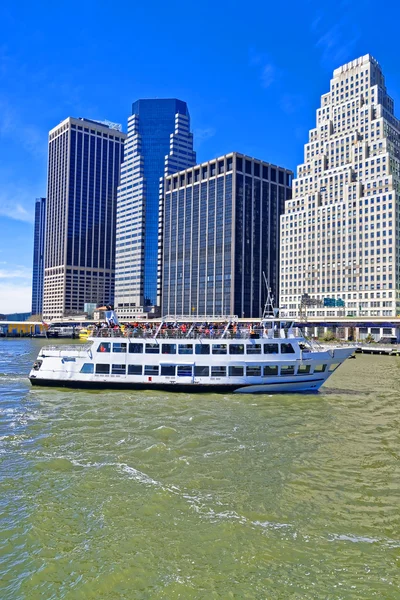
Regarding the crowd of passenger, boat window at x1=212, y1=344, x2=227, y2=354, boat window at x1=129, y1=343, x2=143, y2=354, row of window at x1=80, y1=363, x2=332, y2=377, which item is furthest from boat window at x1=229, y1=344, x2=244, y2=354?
boat window at x1=129, y1=343, x2=143, y2=354

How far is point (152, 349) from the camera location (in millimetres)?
42469

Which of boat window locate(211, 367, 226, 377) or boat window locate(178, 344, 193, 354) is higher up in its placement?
boat window locate(178, 344, 193, 354)

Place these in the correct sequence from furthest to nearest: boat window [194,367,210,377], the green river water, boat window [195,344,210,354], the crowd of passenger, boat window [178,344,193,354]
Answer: the crowd of passenger
boat window [178,344,193,354]
boat window [195,344,210,354]
boat window [194,367,210,377]
the green river water

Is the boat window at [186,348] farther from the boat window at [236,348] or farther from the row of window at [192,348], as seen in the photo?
the boat window at [236,348]

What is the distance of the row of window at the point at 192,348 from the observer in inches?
1617

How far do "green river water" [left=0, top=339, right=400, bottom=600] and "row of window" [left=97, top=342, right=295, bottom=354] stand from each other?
10.2m

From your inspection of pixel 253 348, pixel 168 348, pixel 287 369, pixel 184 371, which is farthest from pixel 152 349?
pixel 287 369

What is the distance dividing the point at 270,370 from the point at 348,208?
13116 cm

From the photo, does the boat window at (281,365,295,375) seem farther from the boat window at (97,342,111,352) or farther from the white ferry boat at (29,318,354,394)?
the boat window at (97,342,111,352)

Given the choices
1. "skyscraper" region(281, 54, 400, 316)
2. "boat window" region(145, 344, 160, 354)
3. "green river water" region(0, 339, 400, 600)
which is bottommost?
"green river water" region(0, 339, 400, 600)

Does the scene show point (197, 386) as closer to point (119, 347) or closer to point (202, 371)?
point (202, 371)

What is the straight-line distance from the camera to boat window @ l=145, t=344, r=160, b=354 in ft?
139

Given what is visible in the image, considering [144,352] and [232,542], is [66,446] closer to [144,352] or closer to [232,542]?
[232,542]

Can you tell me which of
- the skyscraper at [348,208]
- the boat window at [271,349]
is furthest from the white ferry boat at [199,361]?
the skyscraper at [348,208]
